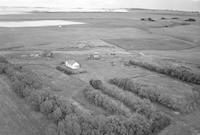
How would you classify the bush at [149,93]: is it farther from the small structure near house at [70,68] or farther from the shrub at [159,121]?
the small structure near house at [70,68]

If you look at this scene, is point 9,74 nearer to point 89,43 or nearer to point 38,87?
point 38,87

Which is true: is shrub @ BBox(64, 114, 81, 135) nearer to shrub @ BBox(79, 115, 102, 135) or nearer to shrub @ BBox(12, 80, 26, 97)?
shrub @ BBox(79, 115, 102, 135)

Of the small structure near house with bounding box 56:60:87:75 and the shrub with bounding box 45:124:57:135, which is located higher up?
the shrub with bounding box 45:124:57:135

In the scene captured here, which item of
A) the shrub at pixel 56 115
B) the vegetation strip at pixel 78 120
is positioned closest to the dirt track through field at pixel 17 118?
the vegetation strip at pixel 78 120

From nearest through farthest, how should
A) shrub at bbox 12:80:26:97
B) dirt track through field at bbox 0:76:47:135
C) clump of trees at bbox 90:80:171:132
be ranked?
1. dirt track through field at bbox 0:76:47:135
2. clump of trees at bbox 90:80:171:132
3. shrub at bbox 12:80:26:97

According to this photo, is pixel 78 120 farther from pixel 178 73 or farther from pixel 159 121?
pixel 178 73

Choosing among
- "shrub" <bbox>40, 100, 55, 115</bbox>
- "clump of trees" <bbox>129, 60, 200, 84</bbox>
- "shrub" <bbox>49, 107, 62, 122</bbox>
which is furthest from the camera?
"clump of trees" <bbox>129, 60, 200, 84</bbox>

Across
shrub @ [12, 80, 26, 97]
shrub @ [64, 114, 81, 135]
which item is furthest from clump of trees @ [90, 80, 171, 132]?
shrub @ [12, 80, 26, 97]

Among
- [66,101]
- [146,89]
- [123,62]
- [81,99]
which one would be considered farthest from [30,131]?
[123,62]

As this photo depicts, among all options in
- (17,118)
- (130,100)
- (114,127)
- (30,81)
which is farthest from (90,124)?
(30,81)
